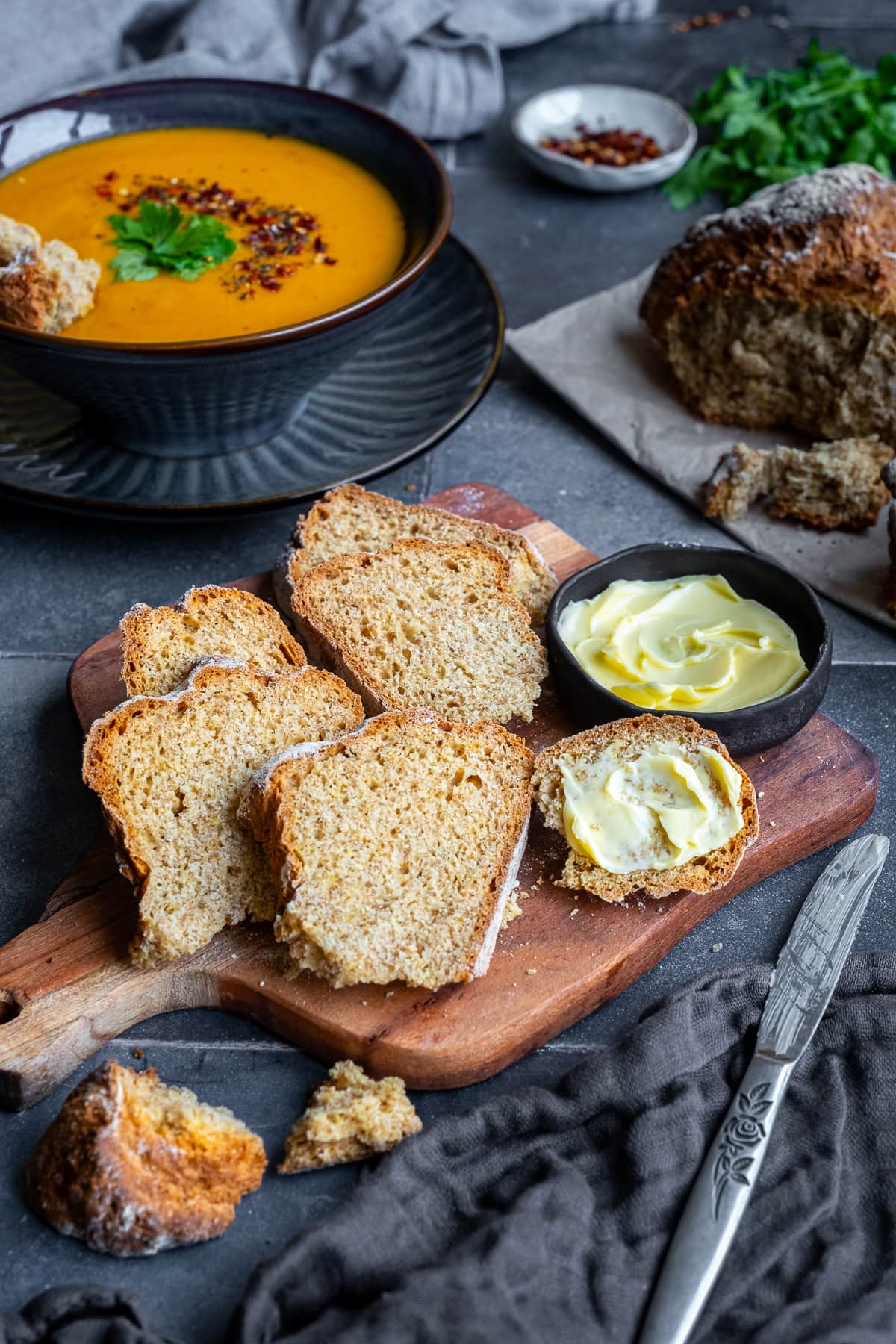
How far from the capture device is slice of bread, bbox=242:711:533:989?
88.7 inches

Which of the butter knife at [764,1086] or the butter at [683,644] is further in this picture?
the butter at [683,644]

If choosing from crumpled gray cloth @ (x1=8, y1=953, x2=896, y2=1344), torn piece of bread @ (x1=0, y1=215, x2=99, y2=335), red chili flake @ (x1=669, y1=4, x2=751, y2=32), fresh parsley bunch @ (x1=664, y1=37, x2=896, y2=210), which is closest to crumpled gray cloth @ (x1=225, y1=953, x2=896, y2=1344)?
crumpled gray cloth @ (x1=8, y1=953, x2=896, y2=1344)

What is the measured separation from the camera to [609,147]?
5.11 m

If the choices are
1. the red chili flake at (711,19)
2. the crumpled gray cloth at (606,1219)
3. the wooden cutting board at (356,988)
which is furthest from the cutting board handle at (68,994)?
the red chili flake at (711,19)

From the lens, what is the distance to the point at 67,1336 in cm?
186

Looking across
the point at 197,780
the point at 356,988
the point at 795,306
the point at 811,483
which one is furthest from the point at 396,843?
the point at 795,306

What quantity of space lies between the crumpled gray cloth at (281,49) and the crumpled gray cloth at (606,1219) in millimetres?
4060

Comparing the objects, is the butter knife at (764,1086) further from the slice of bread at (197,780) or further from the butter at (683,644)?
the slice of bread at (197,780)

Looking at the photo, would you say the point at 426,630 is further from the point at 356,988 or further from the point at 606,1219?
the point at 606,1219

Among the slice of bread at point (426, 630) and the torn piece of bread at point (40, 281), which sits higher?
the torn piece of bread at point (40, 281)

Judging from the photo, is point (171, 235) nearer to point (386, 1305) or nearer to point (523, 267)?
point (523, 267)

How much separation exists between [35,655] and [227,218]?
1.28 metres

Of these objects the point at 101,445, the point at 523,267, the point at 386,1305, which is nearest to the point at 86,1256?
the point at 386,1305

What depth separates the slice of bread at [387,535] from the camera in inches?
121
